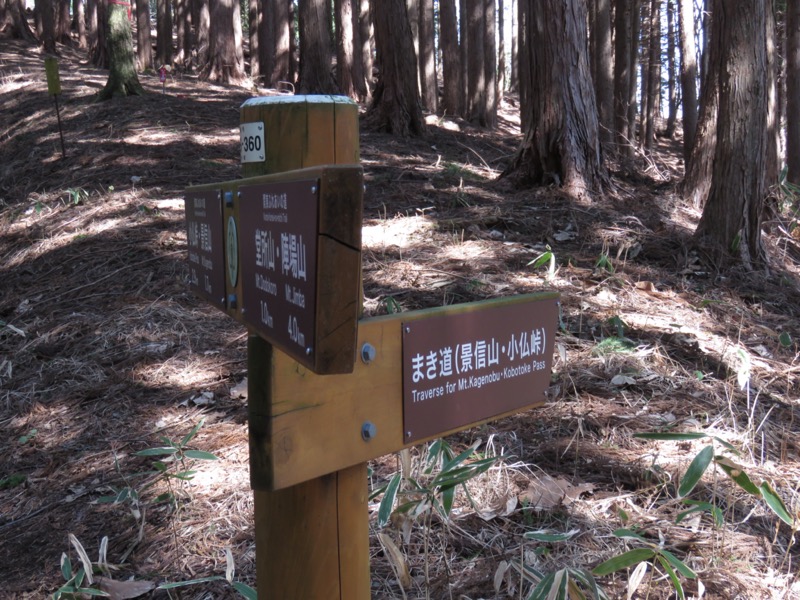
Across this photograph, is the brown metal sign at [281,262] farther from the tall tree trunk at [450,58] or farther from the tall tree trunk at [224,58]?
the tall tree trunk at [450,58]

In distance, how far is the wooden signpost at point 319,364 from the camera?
128 cm

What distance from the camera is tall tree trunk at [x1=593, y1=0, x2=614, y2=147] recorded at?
13188mm

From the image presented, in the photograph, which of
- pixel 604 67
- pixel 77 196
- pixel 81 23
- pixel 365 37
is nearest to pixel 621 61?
pixel 604 67

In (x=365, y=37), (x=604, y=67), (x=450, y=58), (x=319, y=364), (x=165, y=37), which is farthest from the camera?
(x=165, y=37)

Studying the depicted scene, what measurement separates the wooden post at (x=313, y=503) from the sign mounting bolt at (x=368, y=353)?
20cm

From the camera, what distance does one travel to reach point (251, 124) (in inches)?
62.6

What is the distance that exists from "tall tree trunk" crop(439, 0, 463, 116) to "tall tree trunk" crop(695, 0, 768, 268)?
12.2 m

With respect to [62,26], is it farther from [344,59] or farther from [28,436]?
[28,436]

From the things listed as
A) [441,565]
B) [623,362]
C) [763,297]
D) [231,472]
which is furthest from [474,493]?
[763,297]

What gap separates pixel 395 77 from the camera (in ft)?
36.4

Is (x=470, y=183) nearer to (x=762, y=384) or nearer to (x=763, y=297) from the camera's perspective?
(x=763, y=297)

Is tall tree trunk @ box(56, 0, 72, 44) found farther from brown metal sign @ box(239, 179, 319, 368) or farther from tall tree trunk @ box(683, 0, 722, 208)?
brown metal sign @ box(239, 179, 319, 368)

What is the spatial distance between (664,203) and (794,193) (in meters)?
2.15

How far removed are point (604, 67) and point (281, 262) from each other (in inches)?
532
